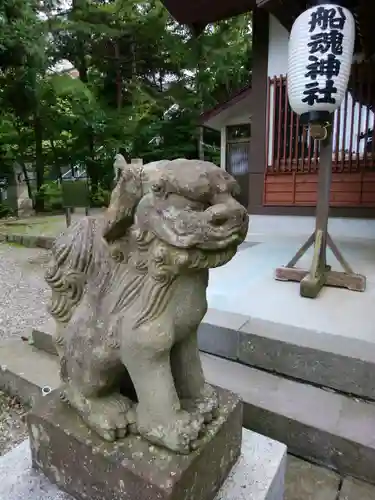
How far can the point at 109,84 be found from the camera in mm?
10664

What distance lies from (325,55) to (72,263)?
237 centimetres

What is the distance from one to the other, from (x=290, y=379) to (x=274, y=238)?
3.33m

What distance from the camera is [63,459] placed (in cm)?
110

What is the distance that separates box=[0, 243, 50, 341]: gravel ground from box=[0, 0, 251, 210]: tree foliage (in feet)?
15.1

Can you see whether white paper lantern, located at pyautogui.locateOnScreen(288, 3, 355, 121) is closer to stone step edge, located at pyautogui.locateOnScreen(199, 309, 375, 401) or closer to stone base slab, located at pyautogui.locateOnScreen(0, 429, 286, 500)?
stone step edge, located at pyautogui.locateOnScreen(199, 309, 375, 401)

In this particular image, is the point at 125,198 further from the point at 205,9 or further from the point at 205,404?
the point at 205,9

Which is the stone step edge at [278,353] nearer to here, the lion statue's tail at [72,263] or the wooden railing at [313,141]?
the lion statue's tail at [72,263]

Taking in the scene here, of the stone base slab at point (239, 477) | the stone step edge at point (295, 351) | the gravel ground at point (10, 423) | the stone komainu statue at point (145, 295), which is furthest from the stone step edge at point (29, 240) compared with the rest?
the stone komainu statue at point (145, 295)

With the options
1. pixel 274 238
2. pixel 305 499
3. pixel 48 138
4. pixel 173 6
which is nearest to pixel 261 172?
pixel 274 238

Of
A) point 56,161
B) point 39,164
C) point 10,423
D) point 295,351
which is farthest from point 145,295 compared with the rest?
point 56,161

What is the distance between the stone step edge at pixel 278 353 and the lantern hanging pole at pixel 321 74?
736mm

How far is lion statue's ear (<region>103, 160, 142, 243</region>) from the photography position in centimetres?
89

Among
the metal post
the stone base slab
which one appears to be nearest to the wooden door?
the metal post

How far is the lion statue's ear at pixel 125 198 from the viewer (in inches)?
34.9
